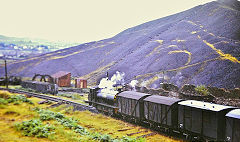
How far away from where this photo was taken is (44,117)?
18516 millimetres

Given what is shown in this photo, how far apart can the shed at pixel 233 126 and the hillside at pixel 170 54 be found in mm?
18390

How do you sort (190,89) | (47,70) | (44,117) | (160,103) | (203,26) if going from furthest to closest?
(47,70), (203,26), (190,89), (44,117), (160,103)

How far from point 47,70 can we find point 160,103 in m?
54.2

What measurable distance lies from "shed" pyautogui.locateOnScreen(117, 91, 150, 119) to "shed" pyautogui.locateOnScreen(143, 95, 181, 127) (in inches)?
25.8

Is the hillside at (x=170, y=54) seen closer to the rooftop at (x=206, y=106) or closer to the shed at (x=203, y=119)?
the rooftop at (x=206, y=106)

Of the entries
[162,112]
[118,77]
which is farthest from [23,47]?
[162,112]

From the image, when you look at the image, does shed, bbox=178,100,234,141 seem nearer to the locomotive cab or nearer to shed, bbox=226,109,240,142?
shed, bbox=226,109,240,142

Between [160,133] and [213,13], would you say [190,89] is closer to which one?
[160,133]

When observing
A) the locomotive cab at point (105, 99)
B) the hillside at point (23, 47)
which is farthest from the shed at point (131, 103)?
the hillside at point (23, 47)

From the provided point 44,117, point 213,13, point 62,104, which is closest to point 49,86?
point 62,104

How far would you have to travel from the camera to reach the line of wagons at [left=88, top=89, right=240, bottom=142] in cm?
1253

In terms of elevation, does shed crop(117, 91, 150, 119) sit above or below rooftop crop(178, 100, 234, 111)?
below

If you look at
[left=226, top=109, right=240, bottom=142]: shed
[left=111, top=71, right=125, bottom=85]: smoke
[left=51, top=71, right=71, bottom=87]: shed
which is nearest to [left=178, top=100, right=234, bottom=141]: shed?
[left=226, top=109, right=240, bottom=142]: shed

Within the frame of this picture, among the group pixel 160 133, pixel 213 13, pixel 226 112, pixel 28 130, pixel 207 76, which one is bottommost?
pixel 160 133
